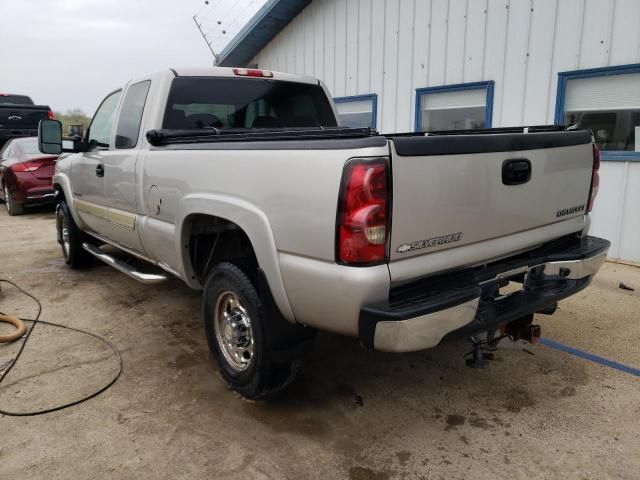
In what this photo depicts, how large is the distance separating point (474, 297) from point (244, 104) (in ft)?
8.59

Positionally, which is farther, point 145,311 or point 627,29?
point 627,29

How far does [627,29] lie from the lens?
5.62 m

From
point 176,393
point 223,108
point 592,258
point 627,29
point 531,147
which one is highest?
point 627,29

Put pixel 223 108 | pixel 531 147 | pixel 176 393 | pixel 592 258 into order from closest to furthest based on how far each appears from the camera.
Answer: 1. pixel 531 147
2. pixel 592 258
3. pixel 176 393
4. pixel 223 108

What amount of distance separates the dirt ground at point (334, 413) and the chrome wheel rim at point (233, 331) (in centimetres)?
26

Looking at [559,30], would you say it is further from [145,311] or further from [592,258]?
[145,311]

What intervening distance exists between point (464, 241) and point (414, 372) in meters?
1.32

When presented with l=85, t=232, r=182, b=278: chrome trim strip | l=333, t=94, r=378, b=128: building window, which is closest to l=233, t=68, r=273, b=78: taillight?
l=85, t=232, r=182, b=278: chrome trim strip

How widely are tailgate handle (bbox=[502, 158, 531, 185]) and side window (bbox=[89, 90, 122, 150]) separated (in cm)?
348

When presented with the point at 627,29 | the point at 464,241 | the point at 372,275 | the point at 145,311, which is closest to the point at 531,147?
the point at 464,241

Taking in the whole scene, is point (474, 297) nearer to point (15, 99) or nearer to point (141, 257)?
point (141, 257)

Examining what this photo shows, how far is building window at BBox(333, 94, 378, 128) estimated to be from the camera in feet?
28.4

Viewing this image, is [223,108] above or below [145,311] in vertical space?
above

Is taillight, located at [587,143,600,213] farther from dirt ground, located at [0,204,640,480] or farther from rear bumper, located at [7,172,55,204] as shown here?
rear bumper, located at [7,172,55,204]
